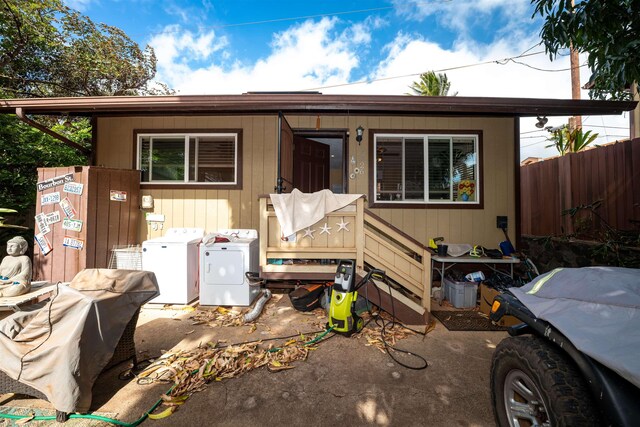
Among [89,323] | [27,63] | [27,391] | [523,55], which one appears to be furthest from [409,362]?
[27,63]

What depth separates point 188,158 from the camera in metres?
4.89

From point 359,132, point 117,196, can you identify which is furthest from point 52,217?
point 359,132

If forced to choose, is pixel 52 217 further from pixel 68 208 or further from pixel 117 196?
pixel 117 196

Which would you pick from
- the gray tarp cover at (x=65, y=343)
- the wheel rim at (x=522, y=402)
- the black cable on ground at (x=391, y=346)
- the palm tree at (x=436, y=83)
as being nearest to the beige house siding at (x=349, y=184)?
the black cable on ground at (x=391, y=346)

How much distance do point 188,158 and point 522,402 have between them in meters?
5.56

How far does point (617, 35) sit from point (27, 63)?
10816 millimetres

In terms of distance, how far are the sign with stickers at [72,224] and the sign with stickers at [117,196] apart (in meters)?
0.58

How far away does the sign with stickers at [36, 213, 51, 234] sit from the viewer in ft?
12.5

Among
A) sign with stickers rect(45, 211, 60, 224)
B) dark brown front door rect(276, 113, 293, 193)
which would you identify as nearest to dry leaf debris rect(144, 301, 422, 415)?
dark brown front door rect(276, 113, 293, 193)

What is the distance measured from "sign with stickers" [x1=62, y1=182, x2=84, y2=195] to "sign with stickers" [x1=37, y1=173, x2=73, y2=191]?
0.08 meters

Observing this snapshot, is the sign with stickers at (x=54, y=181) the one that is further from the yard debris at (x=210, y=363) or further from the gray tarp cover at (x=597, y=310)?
the gray tarp cover at (x=597, y=310)

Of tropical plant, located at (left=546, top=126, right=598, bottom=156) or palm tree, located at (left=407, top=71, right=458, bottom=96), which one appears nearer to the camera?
tropical plant, located at (left=546, top=126, right=598, bottom=156)

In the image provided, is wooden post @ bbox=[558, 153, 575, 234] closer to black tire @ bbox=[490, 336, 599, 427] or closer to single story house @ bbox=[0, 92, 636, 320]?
single story house @ bbox=[0, 92, 636, 320]

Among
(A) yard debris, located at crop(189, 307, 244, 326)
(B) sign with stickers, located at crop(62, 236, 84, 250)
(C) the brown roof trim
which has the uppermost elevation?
(C) the brown roof trim
